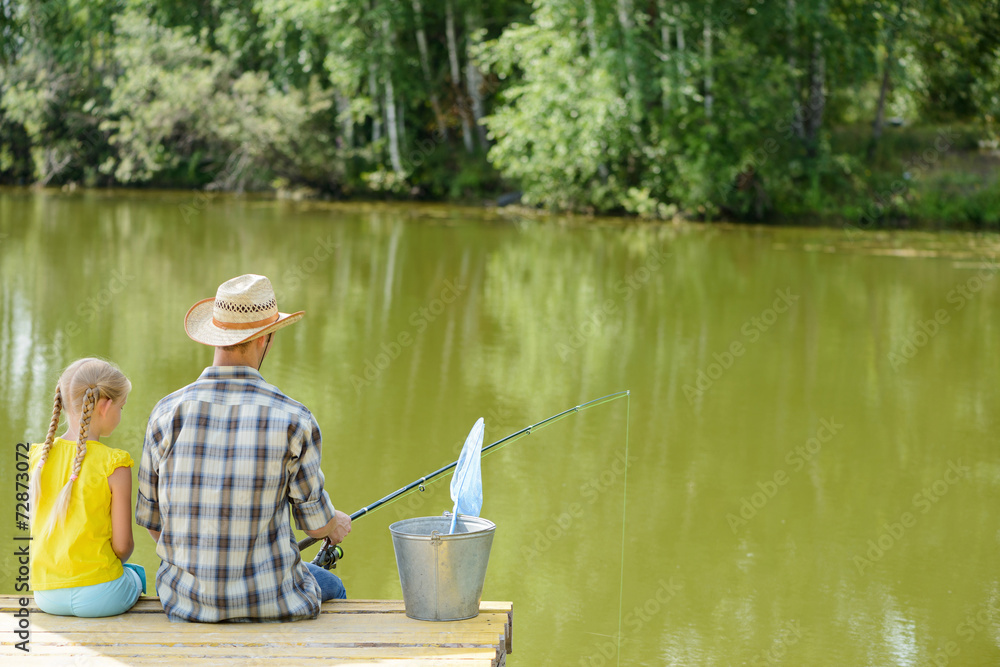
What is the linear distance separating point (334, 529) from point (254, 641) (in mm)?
393

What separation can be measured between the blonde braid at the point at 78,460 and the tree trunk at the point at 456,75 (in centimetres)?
2462

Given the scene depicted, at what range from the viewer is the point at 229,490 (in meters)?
2.95

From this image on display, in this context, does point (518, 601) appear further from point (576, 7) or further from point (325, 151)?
point (325, 151)

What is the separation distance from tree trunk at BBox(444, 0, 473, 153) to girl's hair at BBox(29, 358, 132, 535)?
24.6 metres

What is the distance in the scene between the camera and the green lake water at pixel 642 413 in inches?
183

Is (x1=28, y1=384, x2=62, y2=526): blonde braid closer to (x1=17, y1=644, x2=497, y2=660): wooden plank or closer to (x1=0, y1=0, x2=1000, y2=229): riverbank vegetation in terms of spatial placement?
(x1=17, y1=644, x2=497, y2=660): wooden plank

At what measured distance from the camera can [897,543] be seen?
17.8 feet

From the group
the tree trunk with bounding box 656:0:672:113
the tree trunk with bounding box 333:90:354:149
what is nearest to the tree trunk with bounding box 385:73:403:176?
the tree trunk with bounding box 333:90:354:149

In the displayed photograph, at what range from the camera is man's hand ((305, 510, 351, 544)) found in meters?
3.17

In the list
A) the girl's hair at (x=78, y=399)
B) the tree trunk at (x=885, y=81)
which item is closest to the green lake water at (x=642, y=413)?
the girl's hair at (x=78, y=399)

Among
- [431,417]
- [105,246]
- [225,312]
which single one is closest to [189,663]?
[225,312]

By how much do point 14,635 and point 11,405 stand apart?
15.1ft

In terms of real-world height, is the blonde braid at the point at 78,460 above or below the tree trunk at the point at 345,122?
below

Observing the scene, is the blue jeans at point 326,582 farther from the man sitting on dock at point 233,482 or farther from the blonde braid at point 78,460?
the blonde braid at point 78,460
